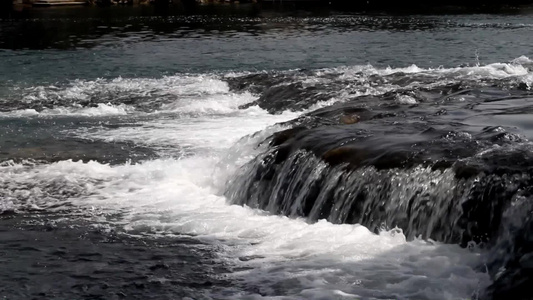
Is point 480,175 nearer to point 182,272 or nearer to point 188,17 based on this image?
point 182,272

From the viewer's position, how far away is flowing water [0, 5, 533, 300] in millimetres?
8736

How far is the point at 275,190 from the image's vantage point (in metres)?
12.0

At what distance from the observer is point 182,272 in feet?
30.6

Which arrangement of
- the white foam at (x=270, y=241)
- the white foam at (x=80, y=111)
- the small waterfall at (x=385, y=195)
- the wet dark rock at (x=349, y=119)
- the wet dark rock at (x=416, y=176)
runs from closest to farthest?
the white foam at (x=270, y=241) < the wet dark rock at (x=416, y=176) < the small waterfall at (x=385, y=195) < the wet dark rock at (x=349, y=119) < the white foam at (x=80, y=111)

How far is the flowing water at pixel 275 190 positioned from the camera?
8.74 meters

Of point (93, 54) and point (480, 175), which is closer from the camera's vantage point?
point (480, 175)

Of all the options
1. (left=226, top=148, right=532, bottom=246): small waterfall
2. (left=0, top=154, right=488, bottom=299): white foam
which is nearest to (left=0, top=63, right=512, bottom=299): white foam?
(left=0, top=154, right=488, bottom=299): white foam

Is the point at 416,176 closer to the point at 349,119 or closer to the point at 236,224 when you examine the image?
the point at 236,224

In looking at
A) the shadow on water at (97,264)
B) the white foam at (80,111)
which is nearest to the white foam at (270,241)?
the shadow on water at (97,264)

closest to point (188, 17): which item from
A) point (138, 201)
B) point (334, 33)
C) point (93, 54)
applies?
point (334, 33)

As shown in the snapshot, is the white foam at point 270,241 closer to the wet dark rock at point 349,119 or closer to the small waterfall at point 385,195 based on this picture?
the small waterfall at point 385,195

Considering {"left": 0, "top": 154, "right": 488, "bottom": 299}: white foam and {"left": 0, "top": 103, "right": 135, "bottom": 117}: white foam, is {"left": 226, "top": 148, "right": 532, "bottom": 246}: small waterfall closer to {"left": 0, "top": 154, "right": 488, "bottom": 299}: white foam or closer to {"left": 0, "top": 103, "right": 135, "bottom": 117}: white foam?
{"left": 0, "top": 154, "right": 488, "bottom": 299}: white foam

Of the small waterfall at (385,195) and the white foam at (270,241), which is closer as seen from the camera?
the white foam at (270,241)

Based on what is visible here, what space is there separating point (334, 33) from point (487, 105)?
3210cm
